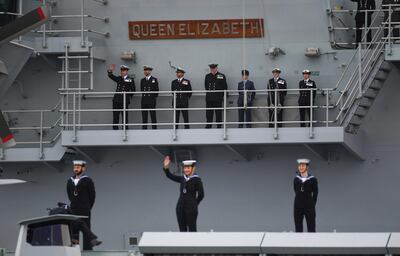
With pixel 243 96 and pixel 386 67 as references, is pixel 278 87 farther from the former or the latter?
pixel 386 67

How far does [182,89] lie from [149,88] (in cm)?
70

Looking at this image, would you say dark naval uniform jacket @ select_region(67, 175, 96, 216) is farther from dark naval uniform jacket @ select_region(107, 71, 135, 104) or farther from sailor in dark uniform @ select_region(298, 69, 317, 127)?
sailor in dark uniform @ select_region(298, 69, 317, 127)

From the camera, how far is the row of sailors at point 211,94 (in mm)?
26703

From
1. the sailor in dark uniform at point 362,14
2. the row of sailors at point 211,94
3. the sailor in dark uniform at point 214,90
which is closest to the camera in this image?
the row of sailors at point 211,94

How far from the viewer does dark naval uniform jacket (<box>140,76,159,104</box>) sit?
2723cm

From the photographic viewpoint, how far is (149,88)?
2730 centimetres

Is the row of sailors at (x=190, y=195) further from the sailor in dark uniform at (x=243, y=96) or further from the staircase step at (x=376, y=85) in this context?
the staircase step at (x=376, y=85)

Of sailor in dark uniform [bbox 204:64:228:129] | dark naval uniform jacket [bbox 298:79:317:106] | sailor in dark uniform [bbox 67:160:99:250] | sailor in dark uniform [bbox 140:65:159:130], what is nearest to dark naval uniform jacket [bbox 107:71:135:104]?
sailor in dark uniform [bbox 140:65:159:130]

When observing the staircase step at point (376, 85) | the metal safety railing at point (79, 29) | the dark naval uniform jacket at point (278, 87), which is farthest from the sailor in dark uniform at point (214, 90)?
the staircase step at point (376, 85)

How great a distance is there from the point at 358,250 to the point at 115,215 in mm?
8976

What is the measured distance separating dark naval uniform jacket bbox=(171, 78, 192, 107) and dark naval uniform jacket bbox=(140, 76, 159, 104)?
0.38 metres

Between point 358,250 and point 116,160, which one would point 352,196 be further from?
point 358,250

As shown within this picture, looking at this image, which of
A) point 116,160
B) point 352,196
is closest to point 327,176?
point 352,196

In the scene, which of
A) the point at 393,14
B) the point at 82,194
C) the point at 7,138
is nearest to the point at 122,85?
the point at 82,194
